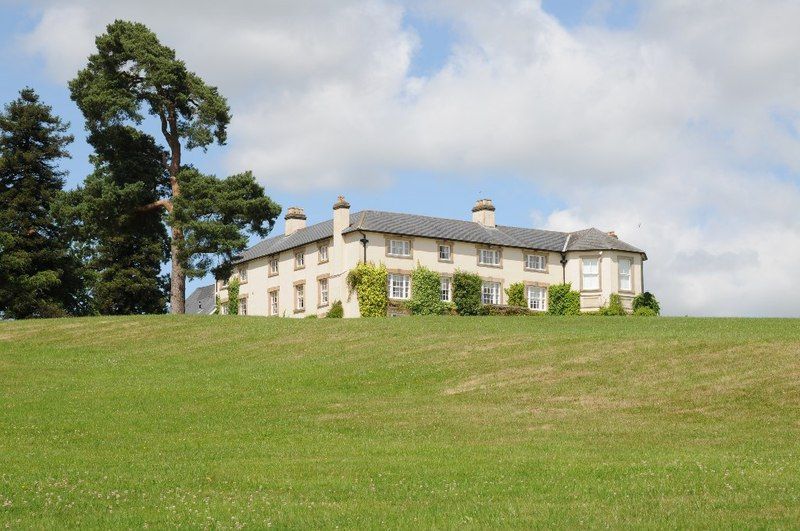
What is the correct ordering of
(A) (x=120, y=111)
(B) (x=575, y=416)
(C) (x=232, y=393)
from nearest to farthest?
(B) (x=575, y=416)
(C) (x=232, y=393)
(A) (x=120, y=111)

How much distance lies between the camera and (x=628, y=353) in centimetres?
3791

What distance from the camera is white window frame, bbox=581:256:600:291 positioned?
75.6 m

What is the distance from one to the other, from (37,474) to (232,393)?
1439cm

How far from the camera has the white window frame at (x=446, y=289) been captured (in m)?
71.8

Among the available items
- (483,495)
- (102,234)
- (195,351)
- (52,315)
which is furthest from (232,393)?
(52,315)

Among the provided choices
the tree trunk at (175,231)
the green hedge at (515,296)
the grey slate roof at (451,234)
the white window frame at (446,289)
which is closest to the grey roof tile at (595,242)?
the grey slate roof at (451,234)

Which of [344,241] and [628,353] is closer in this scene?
[628,353]

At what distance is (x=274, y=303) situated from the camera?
77.8 meters

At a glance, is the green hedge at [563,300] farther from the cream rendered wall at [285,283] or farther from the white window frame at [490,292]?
the cream rendered wall at [285,283]

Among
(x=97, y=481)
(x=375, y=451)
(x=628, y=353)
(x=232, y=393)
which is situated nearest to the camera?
(x=97, y=481)

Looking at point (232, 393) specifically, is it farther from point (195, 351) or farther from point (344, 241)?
point (344, 241)

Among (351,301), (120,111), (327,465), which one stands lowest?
(327,465)

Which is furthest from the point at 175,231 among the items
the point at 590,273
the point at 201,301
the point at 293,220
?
the point at 201,301

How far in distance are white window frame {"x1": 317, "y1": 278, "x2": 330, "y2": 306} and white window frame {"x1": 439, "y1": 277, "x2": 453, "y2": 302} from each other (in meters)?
7.44
